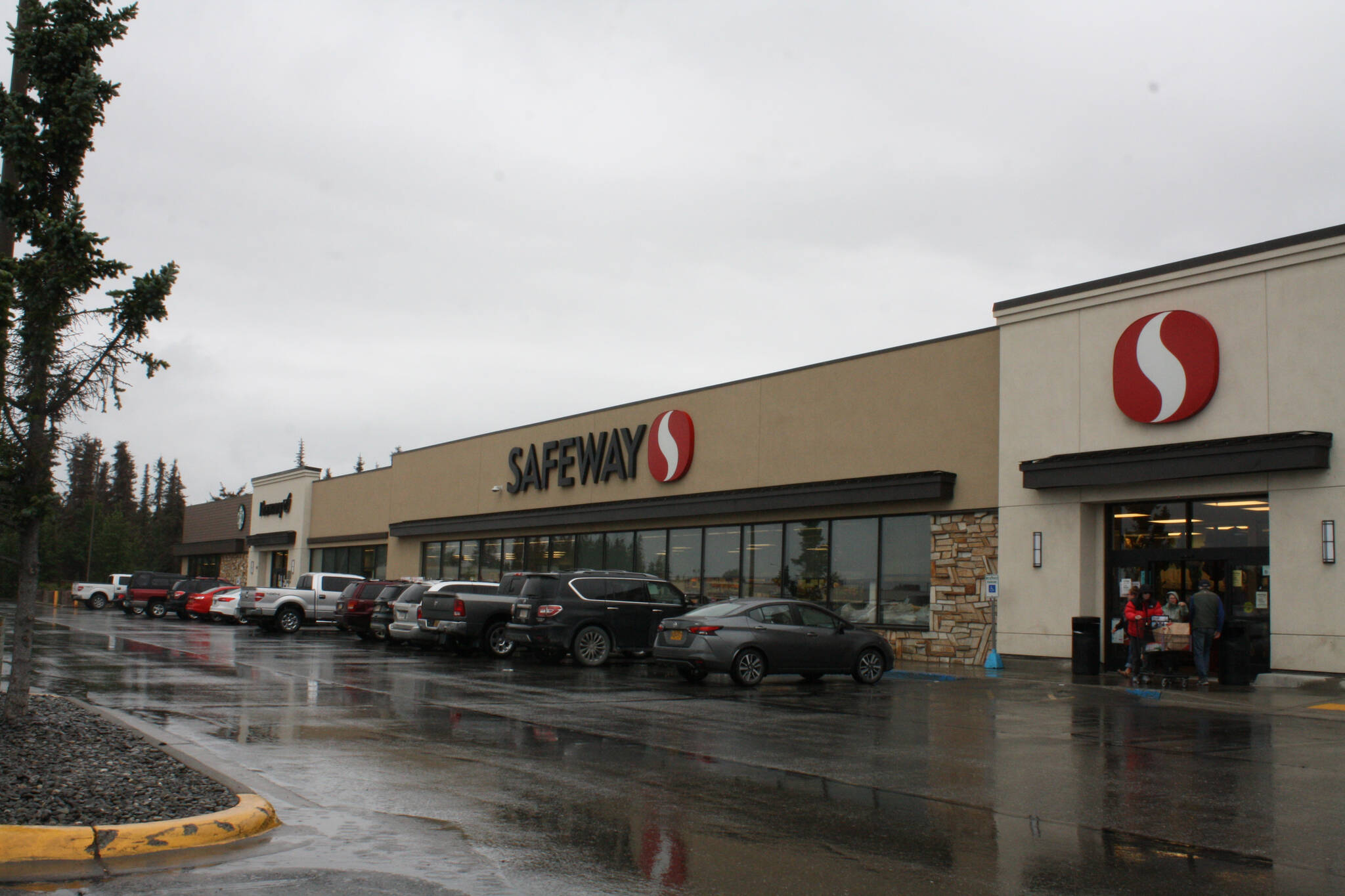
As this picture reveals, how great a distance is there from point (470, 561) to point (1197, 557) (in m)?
28.8

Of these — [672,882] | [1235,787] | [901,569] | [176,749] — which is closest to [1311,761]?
[1235,787]

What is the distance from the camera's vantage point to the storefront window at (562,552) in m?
37.5

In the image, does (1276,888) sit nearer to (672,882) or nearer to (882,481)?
(672,882)

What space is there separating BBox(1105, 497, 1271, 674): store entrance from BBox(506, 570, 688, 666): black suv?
29.6 ft

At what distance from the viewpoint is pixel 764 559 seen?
97.8ft

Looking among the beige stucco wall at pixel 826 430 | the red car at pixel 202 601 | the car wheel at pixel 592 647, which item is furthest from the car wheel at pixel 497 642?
the red car at pixel 202 601

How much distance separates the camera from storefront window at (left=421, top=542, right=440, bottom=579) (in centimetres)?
4559

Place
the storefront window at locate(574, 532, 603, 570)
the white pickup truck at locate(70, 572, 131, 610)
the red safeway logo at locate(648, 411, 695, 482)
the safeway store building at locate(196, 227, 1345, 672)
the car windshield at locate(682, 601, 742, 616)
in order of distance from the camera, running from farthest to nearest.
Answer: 1. the white pickup truck at locate(70, 572, 131, 610)
2. the storefront window at locate(574, 532, 603, 570)
3. the red safeway logo at locate(648, 411, 695, 482)
4. the safeway store building at locate(196, 227, 1345, 672)
5. the car windshield at locate(682, 601, 742, 616)

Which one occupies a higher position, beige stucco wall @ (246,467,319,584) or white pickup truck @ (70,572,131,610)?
beige stucco wall @ (246,467,319,584)

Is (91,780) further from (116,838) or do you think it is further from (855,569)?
(855,569)

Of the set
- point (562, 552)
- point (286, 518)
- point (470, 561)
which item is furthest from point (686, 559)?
point (286, 518)

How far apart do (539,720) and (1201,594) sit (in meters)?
12.2

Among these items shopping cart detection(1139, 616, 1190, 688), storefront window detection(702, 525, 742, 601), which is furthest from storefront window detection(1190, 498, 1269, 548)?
storefront window detection(702, 525, 742, 601)

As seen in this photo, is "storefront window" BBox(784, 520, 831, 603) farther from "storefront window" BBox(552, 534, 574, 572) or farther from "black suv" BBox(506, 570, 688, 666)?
"storefront window" BBox(552, 534, 574, 572)
